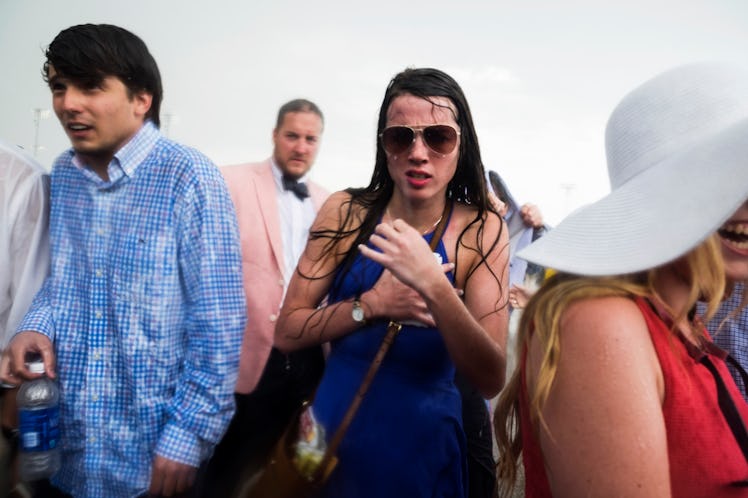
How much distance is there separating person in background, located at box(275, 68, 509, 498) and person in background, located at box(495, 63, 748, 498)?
24.3 inches

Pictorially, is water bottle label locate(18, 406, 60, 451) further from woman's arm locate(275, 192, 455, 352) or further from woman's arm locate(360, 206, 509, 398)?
woman's arm locate(360, 206, 509, 398)

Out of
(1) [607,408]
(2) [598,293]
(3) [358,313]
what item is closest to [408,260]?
(3) [358,313]

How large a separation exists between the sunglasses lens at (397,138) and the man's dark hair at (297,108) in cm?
267

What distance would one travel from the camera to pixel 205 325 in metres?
1.84

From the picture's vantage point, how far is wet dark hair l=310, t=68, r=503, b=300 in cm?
203

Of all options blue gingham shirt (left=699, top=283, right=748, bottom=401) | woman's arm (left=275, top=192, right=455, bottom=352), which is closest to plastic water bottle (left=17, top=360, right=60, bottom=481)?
woman's arm (left=275, top=192, right=455, bottom=352)

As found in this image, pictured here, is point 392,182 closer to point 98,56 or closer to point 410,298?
point 410,298

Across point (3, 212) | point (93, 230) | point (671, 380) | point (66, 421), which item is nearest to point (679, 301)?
point (671, 380)

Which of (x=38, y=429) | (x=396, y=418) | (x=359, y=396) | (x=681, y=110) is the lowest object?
(x=38, y=429)

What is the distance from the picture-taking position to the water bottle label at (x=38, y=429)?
1.79m

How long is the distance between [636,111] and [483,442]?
5.92 ft

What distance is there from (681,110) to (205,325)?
61.1 inches

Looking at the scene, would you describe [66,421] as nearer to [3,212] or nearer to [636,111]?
[3,212]

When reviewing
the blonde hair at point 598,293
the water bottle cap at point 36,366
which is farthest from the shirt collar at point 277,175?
the blonde hair at point 598,293
